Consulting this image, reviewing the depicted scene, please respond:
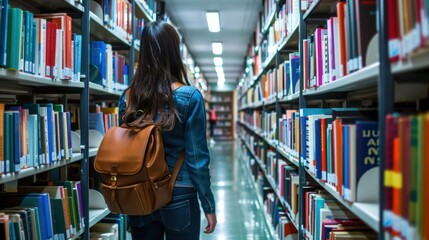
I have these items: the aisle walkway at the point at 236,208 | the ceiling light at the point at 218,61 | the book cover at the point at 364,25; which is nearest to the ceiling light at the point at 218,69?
the ceiling light at the point at 218,61

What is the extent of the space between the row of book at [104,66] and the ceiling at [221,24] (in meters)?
3.61

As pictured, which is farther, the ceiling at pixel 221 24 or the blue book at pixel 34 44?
the ceiling at pixel 221 24

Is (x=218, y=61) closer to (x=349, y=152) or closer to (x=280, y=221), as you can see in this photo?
(x=280, y=221)

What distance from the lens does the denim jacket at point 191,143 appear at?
1.70m

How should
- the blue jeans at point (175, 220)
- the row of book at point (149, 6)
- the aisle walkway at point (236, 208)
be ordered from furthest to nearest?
the row of book at point (149, 6), the aisle walkway at point (236, 208), the blue jeans at point (175, 220)

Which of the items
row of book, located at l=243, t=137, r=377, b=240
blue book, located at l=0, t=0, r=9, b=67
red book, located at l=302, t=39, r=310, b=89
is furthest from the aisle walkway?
blue book, located at l=0, t=0, r=9, b=67

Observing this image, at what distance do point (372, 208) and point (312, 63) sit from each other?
107 cm

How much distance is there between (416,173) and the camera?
94 cm

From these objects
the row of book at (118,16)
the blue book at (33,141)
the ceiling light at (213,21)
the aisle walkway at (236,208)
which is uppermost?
the ceiling light at (213,21)

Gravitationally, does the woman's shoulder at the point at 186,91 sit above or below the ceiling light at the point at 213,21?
below

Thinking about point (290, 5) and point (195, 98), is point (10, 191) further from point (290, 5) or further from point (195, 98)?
point (290, 5)

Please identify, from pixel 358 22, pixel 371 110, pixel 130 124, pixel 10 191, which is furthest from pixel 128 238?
pixel 358 22

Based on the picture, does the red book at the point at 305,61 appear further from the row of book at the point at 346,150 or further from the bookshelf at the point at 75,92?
the bookshelf at the point at 75,92

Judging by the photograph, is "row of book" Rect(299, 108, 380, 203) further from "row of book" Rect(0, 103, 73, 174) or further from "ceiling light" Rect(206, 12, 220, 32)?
"ceiling light" Rect(206, 12, 220, 32)
